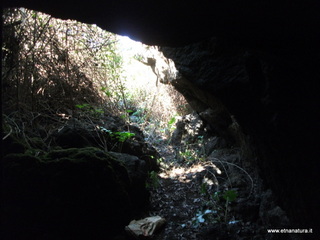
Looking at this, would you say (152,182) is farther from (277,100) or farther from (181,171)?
(277,100)

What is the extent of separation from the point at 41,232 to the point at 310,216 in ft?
8.90

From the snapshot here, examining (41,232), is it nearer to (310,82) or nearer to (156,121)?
(310,82)

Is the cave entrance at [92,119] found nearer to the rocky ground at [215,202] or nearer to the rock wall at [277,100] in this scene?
the rocky ground at [215,202]

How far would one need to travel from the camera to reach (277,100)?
184 cm

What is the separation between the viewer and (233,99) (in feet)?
7.00

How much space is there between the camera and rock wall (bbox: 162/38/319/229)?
6.08ft

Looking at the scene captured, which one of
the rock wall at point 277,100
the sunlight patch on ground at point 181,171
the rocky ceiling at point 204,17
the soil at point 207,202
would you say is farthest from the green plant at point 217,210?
the rocky ceiling at point 204,17

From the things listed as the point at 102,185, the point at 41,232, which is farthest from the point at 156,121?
the point at 41,232

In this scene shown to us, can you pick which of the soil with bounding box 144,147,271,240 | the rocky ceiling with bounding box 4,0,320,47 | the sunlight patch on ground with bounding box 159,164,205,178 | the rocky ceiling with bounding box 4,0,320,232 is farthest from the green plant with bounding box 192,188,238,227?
the rocky ceiling with bounding box 4,0,320,47

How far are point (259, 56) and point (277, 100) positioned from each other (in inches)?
16.1

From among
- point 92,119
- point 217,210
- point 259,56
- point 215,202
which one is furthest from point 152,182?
point 259,56

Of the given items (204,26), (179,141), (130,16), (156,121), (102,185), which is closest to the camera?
(130,16)

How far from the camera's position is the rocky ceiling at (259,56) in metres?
1.54

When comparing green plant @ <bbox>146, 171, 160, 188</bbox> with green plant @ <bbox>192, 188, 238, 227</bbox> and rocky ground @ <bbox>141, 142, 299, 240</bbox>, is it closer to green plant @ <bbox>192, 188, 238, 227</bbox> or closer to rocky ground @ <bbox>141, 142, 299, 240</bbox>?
rocky ground @ <bbox>141, 142, 299, 240</bbox>
